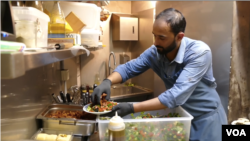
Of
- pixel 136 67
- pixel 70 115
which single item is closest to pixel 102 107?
pixel 70 115

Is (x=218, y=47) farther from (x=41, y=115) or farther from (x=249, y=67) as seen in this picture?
(x=41, y=115)

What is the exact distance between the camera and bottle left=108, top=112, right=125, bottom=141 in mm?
901

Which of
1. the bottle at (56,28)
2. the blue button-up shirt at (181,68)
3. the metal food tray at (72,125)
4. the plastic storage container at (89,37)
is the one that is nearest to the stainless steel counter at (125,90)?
the plastic storage container at (89,37)

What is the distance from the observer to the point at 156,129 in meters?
1.07

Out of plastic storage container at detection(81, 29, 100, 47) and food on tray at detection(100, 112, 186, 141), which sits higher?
plastic storage container at detection(81, 29, 100, 47)

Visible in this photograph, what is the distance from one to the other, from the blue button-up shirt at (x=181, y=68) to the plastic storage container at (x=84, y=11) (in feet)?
1.95

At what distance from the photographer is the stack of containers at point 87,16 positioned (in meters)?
1.69

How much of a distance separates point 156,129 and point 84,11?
1255mm

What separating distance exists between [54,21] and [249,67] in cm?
180

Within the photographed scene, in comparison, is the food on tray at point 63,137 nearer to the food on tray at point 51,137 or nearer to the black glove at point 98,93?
the food on tray at point 51,137

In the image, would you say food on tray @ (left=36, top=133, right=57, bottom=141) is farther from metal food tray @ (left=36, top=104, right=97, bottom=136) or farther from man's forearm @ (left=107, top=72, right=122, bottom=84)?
man's forearm @ (left=107, top=72, right=122, bottom=84)

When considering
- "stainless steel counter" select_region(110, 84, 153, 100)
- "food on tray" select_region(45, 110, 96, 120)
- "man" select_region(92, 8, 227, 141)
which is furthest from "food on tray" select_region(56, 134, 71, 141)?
"stainless steel counter" select_region(110, 84, 153, 100)

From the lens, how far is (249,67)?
180 centimetres

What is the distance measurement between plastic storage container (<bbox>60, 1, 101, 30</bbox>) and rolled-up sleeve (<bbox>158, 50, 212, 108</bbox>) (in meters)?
1.02
